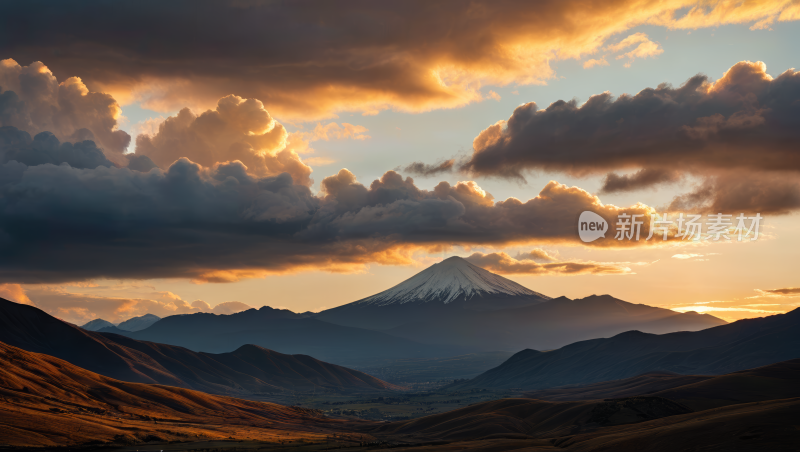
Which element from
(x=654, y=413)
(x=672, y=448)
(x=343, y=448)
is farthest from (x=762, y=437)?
(x=654, y=413)

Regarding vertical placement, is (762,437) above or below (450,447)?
above

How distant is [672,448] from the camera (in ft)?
323

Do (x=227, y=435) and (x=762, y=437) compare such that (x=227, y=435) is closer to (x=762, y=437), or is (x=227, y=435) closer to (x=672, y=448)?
(x=672, y=448)

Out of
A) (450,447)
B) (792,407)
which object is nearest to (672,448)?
(792,407)

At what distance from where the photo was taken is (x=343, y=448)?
15225 centimetres

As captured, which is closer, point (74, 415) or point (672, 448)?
point (672, 448)

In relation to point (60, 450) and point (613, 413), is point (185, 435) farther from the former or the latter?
point (613, 413)

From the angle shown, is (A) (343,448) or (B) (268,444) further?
(B) (268,444)

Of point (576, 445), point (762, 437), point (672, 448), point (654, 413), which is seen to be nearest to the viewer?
point (762, 437)

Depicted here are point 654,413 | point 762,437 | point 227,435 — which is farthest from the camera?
point 654,413

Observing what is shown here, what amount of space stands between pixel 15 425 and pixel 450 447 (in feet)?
320

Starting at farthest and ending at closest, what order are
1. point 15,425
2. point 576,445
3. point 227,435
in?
point 227,435
point 15,425
point 576,445

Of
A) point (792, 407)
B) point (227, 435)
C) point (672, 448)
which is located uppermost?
point (792, 407)

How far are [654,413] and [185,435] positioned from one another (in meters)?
139
